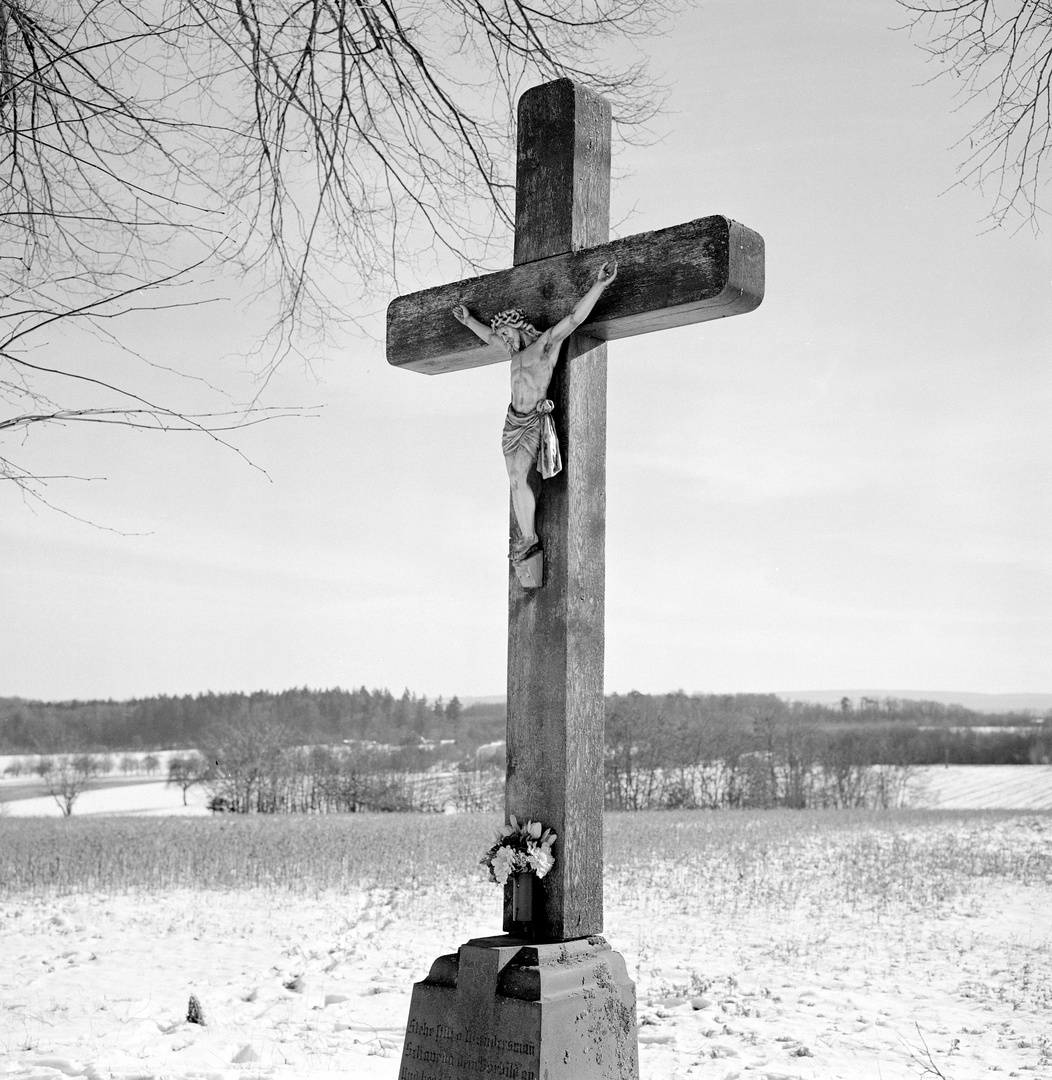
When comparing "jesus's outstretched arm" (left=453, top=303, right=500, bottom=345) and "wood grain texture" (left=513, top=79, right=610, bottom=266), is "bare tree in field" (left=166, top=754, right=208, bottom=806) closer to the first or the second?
"jesus's outstretched arm" (left=453, top=303, right=500, bottom=345)

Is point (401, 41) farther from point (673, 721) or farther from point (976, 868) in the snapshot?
point (673, 721)

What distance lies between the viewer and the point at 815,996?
23.3ft

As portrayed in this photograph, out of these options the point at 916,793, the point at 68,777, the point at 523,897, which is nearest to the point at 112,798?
the point at 68,777

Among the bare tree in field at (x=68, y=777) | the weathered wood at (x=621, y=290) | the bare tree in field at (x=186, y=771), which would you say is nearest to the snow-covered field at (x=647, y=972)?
the weathered wood at (x=621, y=290)

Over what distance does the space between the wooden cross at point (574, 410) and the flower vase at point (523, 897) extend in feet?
0.11

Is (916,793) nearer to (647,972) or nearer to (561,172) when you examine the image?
(647,972)

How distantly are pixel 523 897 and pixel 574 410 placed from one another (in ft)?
5.41

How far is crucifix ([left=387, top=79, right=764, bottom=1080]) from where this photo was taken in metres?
3.64

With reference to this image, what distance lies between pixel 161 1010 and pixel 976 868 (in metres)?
A: 11.0

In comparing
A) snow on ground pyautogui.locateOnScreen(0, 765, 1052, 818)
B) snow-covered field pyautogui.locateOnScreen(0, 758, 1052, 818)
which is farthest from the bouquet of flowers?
snow-covered field pyautogui.locateOnScreen(0, 758, 1052, 818)

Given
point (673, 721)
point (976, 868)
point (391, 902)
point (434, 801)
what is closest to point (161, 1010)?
point (391, 902)

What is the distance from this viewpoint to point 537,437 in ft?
12.7

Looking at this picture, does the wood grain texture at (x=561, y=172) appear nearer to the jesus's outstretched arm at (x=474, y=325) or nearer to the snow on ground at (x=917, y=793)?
the jesus's outstretched arm at (x=474, y=325)

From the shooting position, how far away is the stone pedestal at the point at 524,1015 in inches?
134
